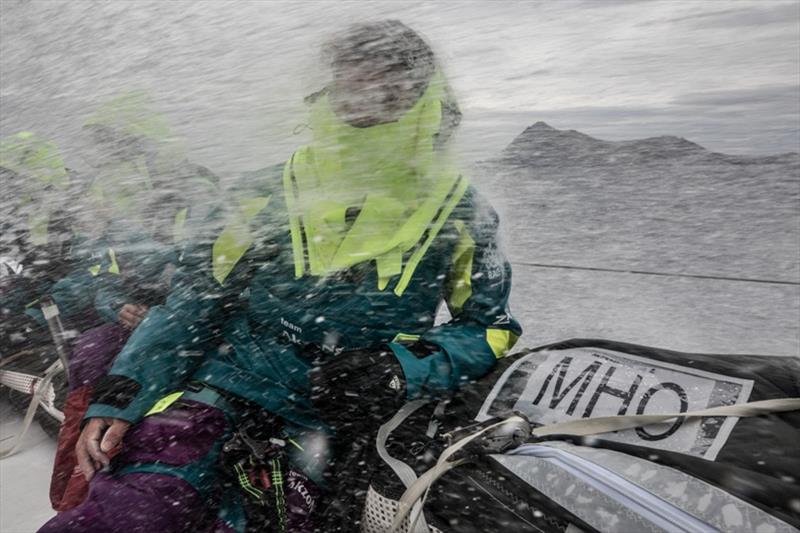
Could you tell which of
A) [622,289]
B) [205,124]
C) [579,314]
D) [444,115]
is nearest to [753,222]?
[622,289]

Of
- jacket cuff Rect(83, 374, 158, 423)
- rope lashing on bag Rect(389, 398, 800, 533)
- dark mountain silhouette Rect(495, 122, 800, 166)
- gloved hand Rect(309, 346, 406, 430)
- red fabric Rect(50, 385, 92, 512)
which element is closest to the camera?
rope lashing on bag Rect(389, 398, 800, 533)

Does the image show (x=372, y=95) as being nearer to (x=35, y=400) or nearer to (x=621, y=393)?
(x=621, y=393)

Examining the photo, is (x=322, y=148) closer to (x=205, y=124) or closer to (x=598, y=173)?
(x=598, y=173)

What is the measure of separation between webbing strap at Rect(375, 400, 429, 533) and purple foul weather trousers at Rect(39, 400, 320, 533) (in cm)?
17

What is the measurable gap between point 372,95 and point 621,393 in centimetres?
75

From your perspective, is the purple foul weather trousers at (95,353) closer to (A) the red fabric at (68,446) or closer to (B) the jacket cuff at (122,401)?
(A) the red fabric at (68,446)

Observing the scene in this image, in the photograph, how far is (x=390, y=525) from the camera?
44.8 inches

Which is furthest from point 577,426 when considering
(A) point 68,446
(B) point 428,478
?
(A) point 68,446

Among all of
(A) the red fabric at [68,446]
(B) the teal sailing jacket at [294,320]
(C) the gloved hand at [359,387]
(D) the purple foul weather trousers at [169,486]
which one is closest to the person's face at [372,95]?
(B) the teal sailing jacket at [294,320]

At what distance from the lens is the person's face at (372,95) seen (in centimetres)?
142

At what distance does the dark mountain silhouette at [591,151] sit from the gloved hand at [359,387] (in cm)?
116

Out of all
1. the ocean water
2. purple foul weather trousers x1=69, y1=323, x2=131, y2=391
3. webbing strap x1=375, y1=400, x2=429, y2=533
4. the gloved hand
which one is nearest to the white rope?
the ocean water

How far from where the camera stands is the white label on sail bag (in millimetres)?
996

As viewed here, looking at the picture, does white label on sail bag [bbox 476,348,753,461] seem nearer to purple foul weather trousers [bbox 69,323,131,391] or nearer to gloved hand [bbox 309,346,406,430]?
gloved hand [bbox 309,346,406,430]
